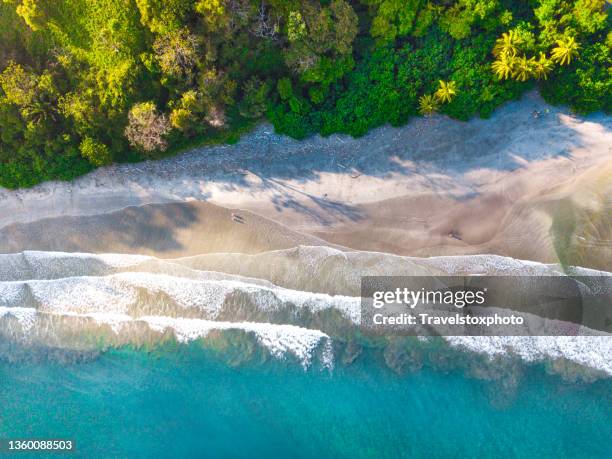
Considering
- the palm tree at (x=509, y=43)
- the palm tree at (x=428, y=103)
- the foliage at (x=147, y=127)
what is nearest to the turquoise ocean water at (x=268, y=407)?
the foliage at (x=147, y=127)

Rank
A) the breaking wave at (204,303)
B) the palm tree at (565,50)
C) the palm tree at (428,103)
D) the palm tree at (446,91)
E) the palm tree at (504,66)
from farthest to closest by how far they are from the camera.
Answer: the breaking wave at (204,303) < the palm tree at (428,103) < the palm tree at (446,91) < the palm tree at (504,66) < the palm tree at (565,50)

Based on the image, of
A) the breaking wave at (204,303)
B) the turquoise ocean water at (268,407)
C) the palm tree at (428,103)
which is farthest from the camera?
the breaking wave at (204,303)

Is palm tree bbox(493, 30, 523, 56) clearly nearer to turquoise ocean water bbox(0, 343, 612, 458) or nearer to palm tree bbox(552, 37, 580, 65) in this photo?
palm tree bbox(552, 37, 580, 65)

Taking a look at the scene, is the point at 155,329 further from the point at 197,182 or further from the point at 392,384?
the point at 392,384

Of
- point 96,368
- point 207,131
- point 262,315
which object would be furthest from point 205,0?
point 96,368

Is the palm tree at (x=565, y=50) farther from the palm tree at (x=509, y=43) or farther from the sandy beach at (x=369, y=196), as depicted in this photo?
the sandy beach at (x=369, y=196)

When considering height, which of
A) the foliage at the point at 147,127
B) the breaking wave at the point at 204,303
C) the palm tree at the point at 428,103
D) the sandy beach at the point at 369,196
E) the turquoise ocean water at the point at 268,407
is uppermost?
the palm tree at the point at 428,103

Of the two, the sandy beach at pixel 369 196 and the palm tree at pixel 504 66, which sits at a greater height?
the palm tree at pixel 504 66
